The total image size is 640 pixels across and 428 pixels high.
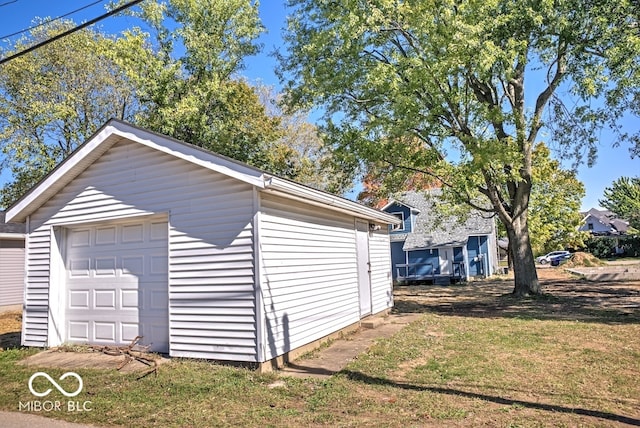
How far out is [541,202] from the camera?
2550 centimetres

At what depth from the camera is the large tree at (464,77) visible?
11.6 meters

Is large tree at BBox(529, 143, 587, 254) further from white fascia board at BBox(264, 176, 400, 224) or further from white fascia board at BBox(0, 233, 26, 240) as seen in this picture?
white fascia board at BBox(0, 233, 26, 240)

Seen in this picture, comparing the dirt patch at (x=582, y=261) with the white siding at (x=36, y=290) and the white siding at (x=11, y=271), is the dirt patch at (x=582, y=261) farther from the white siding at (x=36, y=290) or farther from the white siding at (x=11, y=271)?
the white siding at (x=11, y=271)

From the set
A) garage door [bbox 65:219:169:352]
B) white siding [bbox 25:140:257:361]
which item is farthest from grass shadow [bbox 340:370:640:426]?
garage door [bbox 65:219:169:352]

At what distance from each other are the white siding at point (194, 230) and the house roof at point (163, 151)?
0.25 meters

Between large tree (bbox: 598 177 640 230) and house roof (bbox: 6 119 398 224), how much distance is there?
91.8 ft

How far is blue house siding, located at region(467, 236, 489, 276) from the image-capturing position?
90.9ft

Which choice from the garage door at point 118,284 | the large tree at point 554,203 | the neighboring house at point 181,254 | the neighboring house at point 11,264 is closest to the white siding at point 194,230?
the neighboring house at point 181,254

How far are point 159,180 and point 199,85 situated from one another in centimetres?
1322

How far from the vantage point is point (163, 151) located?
7.16 meters

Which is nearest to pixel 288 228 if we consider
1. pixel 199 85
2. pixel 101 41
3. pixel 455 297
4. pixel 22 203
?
pixel 22 203

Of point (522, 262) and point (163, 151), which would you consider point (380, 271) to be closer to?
point (522, 262)

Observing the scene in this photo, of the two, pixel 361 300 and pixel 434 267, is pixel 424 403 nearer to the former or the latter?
pixel 361 300

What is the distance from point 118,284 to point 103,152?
2461 mm
